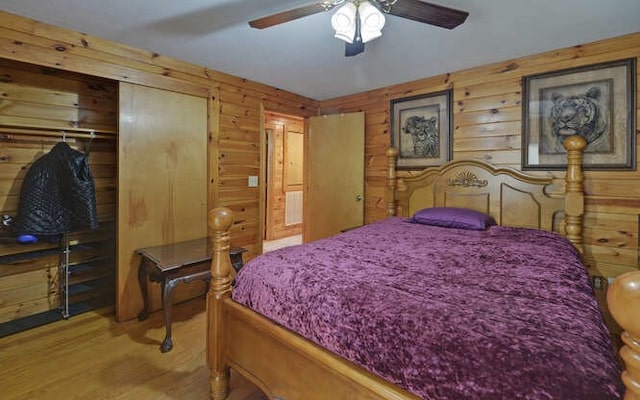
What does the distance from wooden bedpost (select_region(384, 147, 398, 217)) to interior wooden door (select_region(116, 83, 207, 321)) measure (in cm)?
201

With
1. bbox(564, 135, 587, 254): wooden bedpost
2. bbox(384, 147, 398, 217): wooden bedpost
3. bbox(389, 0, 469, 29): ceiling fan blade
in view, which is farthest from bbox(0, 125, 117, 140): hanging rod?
bbox(564, 135, 587, 254): wooden bedpost

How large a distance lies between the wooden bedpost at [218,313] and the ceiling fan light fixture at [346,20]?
1.15m

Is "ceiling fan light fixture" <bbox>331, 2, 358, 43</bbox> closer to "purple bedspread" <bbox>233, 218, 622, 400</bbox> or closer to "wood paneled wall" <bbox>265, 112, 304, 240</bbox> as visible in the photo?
"purple bedspread" <bbox>233, 218, 622, 400</bbox>

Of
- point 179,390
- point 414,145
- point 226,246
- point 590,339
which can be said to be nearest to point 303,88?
point 414,145

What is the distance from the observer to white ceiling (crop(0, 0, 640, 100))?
1.93 meters

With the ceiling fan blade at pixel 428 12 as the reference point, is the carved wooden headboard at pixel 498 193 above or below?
below

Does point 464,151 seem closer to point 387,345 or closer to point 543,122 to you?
point 543,122

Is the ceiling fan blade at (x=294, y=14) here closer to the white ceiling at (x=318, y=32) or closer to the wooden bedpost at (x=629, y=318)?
the white ceiling at (x=318, y=32)

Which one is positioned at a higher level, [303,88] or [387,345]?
[303,88]

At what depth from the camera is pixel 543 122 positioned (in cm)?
262

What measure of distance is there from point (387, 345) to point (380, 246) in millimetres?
967

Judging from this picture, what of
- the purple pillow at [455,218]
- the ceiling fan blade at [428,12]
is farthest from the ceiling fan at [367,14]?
the purple pillow at [455,218]

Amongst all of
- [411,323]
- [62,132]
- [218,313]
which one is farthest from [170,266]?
[411,323]

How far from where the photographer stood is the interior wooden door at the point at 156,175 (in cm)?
255
